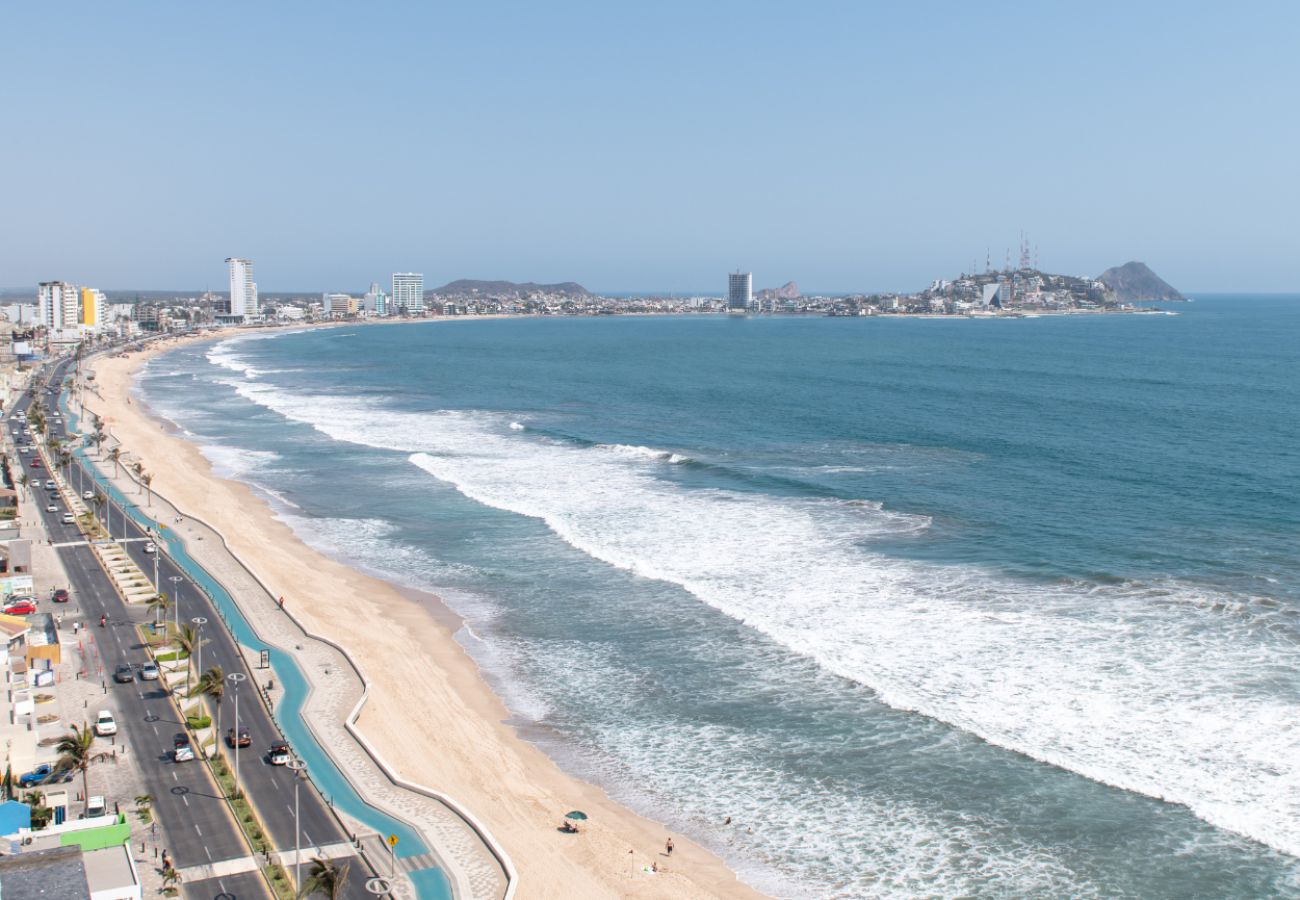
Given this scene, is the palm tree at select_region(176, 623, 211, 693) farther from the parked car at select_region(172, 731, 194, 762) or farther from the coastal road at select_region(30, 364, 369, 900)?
the parked car at select_region(172, 731, 194, 762)

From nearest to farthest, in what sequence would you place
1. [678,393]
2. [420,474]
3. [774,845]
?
[774,845], [420,474], [678,393]

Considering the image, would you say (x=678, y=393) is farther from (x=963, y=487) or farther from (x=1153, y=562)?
(x=1153, y=562)

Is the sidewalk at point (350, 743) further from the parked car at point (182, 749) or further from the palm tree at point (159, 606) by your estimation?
the parked car at point (182, 749)

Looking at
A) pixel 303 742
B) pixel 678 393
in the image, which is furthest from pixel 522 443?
pixel 303 742

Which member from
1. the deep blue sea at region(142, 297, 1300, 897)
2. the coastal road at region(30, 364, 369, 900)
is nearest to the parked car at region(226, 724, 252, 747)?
the coastal road at region(30, 364, 369, 900)

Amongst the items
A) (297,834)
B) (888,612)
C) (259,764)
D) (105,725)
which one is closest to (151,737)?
(105,725)

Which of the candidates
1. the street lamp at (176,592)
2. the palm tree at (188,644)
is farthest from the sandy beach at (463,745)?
the palm tree at (188,644)
